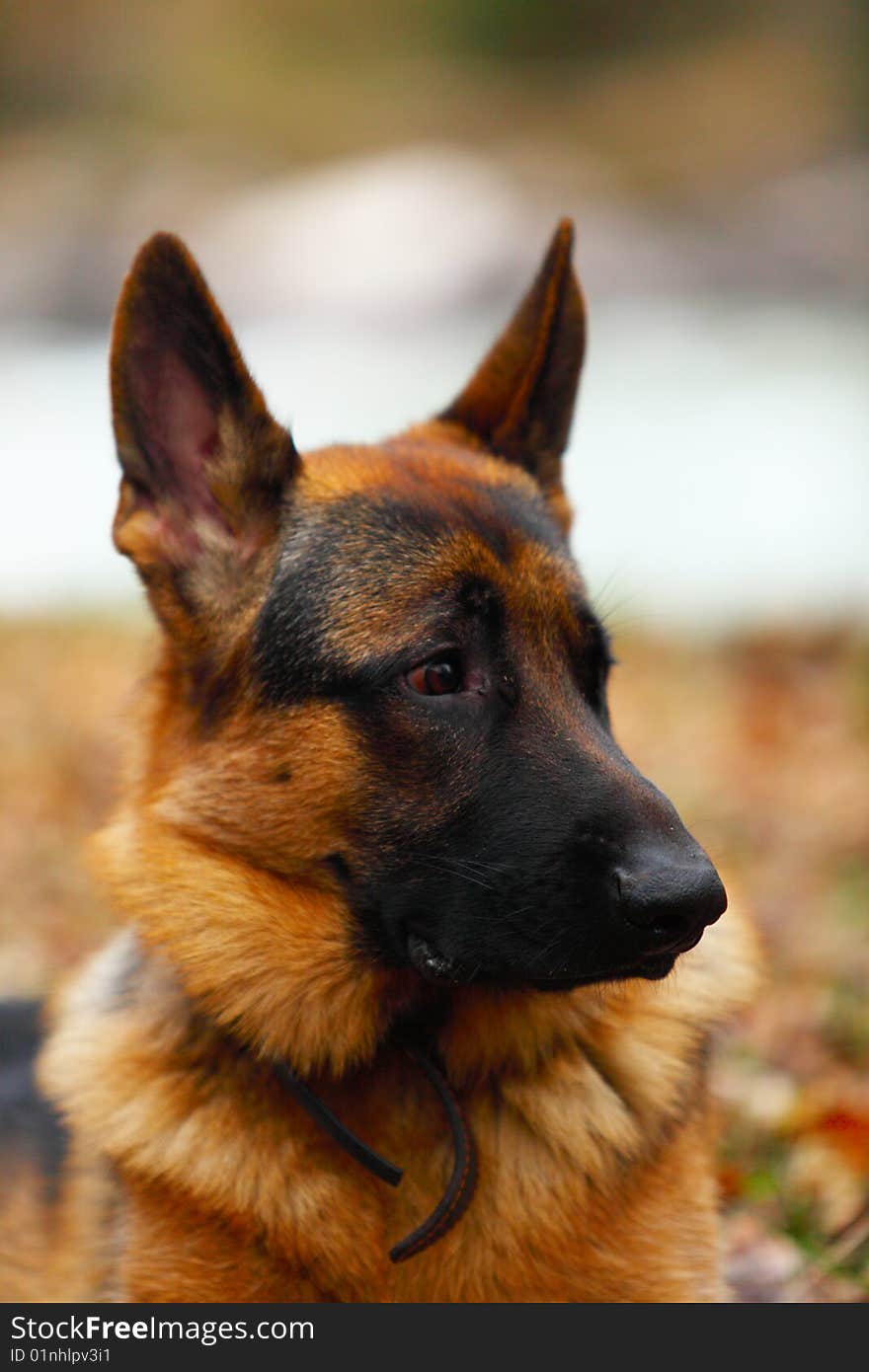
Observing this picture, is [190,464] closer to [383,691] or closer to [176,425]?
[176,425]

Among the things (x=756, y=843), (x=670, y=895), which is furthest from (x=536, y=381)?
(x=756, y=843)

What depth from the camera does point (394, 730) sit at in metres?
3.40

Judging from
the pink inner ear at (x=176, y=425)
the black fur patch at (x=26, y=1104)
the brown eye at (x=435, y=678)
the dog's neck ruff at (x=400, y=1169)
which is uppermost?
the pink inner ear at (x=176, y=425)

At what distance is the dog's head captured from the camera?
125 inches

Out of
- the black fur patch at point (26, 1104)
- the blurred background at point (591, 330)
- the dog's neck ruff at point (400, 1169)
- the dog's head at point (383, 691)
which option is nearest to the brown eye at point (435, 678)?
the dog's head at point (383, 691)

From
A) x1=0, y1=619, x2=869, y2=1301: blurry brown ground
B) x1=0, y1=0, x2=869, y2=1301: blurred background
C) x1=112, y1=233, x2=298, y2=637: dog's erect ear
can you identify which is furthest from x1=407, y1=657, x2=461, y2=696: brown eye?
x1=0, y1=0, x2=869, y2=1301: blurred background

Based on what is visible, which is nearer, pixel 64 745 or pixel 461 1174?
pixel 461 1174

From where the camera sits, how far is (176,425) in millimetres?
3760

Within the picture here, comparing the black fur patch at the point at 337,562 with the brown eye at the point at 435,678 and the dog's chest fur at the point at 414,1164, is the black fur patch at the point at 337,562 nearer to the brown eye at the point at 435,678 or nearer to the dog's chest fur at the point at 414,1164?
the brown eye at the point at 435,678

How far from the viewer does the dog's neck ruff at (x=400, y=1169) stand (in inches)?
133

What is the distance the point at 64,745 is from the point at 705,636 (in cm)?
448

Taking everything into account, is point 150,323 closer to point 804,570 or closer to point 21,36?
point 804,570

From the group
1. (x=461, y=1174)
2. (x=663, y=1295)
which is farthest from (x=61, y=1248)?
(x=663, y=1295)

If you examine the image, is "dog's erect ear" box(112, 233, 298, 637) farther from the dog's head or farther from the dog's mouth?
the dog's mouth
